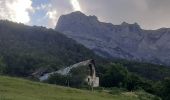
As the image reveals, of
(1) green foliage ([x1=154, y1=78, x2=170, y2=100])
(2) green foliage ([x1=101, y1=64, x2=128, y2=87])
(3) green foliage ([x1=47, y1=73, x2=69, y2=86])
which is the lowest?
(1) green foliage ([x1=154, y1=78, x2=170, y2=100])

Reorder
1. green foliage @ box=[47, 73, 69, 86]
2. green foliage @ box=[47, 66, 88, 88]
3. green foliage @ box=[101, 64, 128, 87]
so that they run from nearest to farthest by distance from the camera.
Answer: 1. green foliage @ box=[47, 66, 88, 88]
2. green foliage @ box=[47, 73, 69, 86]
3. green foliage @ box=[101, 64, 128, 87]

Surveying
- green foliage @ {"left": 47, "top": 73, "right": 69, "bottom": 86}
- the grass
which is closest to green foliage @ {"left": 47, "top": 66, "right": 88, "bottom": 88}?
green foliage @ {"left": 47, "top": 73, "right": 69, "bottom": 86}

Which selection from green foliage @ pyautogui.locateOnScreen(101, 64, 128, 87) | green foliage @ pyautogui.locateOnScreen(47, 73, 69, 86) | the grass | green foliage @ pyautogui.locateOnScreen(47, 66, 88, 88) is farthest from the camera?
green foliage @ pyautogui.locateOnScreen(101, 64, 128, 87)

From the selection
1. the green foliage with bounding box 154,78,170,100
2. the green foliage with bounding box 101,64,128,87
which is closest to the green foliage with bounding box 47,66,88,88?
the green foliage with bounding box 101,64,128,87

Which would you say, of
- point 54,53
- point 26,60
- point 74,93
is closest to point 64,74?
point 74,93

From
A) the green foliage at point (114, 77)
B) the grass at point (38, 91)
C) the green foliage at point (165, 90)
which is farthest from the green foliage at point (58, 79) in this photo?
the grass at point (38, 91)

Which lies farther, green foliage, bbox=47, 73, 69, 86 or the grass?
green foliage, bbox=47, 73, 69, 86

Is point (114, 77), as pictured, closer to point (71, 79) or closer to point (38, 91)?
point (71, 79)

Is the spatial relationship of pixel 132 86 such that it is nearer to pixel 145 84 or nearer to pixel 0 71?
pixel 145 84

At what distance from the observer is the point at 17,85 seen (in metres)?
56.1

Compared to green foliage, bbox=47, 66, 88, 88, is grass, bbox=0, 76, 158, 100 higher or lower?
lower

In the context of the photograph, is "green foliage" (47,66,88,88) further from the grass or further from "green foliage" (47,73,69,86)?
the grass

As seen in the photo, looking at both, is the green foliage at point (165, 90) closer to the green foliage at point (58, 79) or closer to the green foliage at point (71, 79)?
the green foliage at point (71, 79)

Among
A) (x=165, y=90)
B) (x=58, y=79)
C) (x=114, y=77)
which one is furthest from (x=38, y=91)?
(x=114, y=77)
